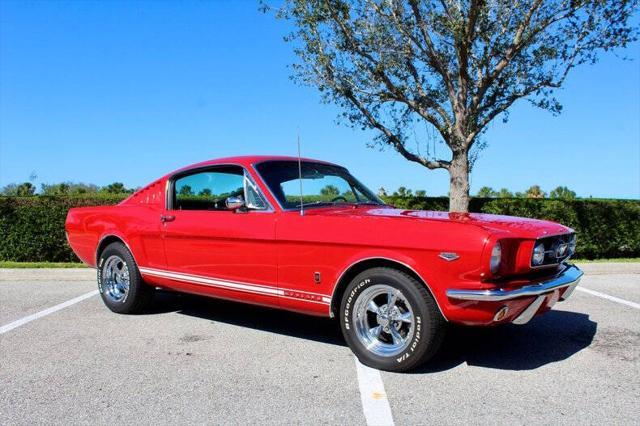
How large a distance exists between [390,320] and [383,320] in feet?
0.18

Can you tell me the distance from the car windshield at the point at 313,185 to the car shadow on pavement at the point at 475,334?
1.27 m

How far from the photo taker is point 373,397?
3.47 m

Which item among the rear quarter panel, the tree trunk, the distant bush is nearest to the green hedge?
the distant bush

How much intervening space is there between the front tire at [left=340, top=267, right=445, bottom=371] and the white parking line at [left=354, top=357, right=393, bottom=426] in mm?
92

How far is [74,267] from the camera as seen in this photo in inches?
384

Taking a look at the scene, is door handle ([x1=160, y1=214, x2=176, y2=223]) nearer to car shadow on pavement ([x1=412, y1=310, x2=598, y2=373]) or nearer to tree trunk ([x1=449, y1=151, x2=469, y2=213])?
car shadow on pavement ([x1=412, y1=310, x2=598, y2=373])

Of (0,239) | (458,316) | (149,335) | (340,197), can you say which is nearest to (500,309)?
(458,316)

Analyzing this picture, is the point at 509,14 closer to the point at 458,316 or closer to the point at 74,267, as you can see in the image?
the point at 458,316

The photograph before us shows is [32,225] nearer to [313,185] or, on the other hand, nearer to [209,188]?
[209,188]

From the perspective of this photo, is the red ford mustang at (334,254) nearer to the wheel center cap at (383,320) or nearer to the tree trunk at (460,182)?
the wheel center cap at (383,320)

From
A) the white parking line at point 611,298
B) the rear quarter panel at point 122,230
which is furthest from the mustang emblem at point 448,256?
the white parking line at point 611,298

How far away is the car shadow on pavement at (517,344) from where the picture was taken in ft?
13.9

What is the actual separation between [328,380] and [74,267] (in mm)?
7419

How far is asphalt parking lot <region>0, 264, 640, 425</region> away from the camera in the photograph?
325 cm
